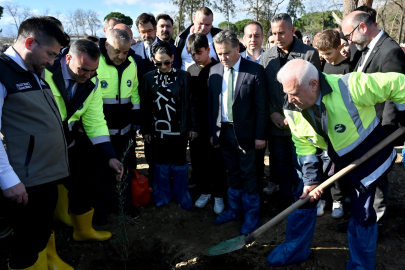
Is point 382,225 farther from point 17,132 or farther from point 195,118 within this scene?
point 17,132

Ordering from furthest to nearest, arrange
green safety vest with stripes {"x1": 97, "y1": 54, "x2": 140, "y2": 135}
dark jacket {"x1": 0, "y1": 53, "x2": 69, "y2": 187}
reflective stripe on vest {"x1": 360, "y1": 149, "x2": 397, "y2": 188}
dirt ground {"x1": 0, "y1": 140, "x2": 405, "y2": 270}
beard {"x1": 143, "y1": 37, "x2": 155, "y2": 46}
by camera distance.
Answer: beard {"x1": 143, "y1": 37, "x2": 155, "y2": 46} < green safety vest with stripes {"x1": 97, "y1": 54, "x2": 140, "y2": 135} < dirt ground {"x1": 0, "y1": 140, "x2": 405, "y2": 270} < reflective stripe on vest {"x1": 360, "y1": 149, "x2": 397, "y2": 188} < dark jacket {"x1": 0, "y1": 53, "x2": 69, "y2": 187}

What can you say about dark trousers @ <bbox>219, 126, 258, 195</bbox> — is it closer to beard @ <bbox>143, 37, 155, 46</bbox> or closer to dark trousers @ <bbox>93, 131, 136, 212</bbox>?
dark trousers @ <bbox>93, 131, 136, 212</bbox>

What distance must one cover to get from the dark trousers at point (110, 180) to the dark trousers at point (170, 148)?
0.37 meters

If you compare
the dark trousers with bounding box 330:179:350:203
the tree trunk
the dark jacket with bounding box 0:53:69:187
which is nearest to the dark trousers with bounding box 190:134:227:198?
the dark trousers with bounding box 330:179:350:203

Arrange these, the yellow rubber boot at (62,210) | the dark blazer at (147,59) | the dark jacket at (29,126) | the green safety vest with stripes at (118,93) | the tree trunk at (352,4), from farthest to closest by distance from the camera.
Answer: the tree trunk at (352,4) → the dark blazer at (147,59) → the yellow rubber boot at (62,210) → the green safety vest with stripes at (118,93) → the dark jacket at (29,126)

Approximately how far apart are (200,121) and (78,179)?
1.72 metres

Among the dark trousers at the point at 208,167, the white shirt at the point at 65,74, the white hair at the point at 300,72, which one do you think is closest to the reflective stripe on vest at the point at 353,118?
the white hair at the point at 300,72

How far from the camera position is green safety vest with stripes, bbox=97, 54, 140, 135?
3781 mm

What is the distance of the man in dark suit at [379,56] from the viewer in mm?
3057

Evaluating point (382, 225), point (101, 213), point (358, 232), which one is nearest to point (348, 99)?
point (358, 232)

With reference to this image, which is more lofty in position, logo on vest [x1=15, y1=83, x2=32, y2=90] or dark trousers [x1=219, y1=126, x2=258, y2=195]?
logo on vest [x1=15, y1=83, x2=32, y2=90]

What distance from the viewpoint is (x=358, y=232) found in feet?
8.62

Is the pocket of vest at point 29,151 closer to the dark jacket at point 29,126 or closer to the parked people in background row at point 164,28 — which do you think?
the dark jacket at point 29,126

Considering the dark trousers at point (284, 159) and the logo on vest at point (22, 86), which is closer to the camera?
the logo on vest at point (22, 86)
